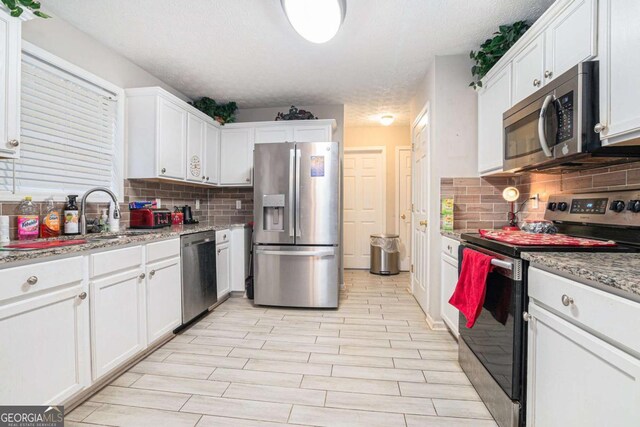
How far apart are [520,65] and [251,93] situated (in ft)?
8.93

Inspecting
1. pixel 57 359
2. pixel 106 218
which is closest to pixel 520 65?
pixel 57 359

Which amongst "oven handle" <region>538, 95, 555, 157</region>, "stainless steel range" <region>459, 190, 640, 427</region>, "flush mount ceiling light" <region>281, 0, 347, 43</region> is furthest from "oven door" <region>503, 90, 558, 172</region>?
"flush mount ceiling light" <region>281, 0, 347, 43</region>

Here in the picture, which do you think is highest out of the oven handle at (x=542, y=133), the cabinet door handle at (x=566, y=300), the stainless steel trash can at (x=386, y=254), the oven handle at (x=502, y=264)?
the oven handle at (x=542, y=133)

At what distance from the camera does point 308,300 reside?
310cm

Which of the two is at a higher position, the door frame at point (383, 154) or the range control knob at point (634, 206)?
the door frame at point (383, 154)

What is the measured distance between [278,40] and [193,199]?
2.24m

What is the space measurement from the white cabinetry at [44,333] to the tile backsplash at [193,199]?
36.0 inches

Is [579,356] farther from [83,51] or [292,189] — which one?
[83,51]

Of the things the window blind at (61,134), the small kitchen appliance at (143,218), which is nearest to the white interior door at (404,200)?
the small kitchen appliance at (143,218)

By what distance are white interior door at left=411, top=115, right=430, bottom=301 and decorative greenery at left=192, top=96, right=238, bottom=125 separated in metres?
2.33

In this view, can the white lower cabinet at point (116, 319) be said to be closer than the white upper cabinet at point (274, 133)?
Yes

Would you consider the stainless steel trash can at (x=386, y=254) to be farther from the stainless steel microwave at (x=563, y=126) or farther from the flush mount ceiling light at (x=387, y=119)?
the stainless steel microwave at (x=563, y=126)

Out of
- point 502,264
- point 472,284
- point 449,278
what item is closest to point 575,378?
A: point 502,264

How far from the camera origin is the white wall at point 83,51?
6.57 feet
